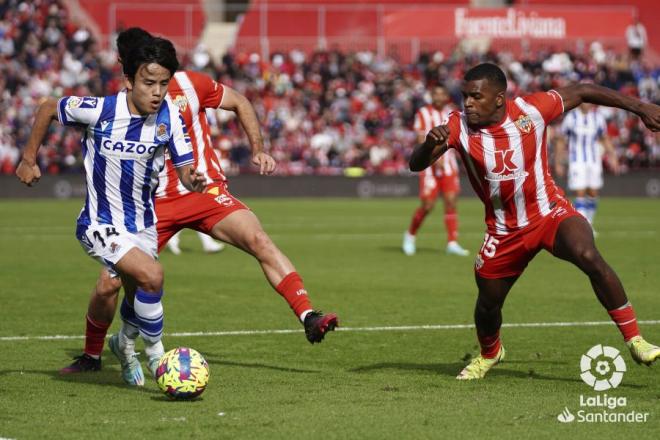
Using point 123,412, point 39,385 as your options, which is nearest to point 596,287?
point 123,412

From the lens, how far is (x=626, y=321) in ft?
23.4

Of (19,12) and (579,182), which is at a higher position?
(19,12)

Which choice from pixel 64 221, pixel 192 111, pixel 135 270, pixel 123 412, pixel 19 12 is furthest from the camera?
pixel 19 12

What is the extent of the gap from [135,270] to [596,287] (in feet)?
9.42

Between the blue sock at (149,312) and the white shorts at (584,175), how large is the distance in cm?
1520

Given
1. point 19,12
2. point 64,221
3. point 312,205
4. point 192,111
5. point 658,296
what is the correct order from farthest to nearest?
point 19,12 < point 312,205 < point 64,221 < point 658,296 < point 192,111

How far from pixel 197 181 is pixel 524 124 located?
2.22 meters

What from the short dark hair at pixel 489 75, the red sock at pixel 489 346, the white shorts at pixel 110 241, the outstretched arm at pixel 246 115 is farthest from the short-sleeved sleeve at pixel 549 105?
the white shorts at pixel 110 241

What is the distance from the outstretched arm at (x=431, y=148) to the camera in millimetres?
7113

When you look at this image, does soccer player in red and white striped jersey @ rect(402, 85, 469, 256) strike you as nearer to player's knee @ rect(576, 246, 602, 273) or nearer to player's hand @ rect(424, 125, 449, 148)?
→ player's hand @ rect(424, 125, 449, 148)

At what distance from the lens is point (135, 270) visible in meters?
6.89

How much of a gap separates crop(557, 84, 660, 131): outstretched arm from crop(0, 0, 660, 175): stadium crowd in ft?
88.2

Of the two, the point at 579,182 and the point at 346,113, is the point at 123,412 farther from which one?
the point at 346,113

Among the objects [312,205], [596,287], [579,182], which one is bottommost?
[312,205]
